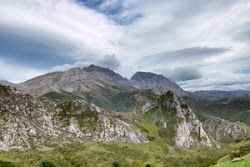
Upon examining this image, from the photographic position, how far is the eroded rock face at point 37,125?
138 metres

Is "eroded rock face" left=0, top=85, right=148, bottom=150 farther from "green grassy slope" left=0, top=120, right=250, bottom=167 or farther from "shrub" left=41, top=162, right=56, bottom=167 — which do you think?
"shrub" left=41, top=162, right=56, bottom=167

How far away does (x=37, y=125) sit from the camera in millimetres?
167500

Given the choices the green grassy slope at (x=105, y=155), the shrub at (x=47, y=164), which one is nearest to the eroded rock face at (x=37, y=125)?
the green grassy slope at (x=105, y=155)

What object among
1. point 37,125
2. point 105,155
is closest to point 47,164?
point 105,155

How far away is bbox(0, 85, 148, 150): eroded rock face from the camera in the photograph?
138250mm

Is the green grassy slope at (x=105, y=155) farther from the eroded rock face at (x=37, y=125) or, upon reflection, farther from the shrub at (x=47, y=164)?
the eroded rock face at (x=37, y=125)

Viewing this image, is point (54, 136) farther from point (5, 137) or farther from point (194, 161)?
point (194, 161)

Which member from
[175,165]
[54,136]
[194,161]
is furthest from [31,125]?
[194,161]

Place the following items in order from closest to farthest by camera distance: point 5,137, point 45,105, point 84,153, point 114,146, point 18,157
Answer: point 18,157 → point 5,137 → point 84,153 → point 114,146 → point 45,105

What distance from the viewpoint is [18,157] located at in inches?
4719

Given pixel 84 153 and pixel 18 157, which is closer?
pixel 18 157

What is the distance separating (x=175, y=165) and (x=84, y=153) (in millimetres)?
91293

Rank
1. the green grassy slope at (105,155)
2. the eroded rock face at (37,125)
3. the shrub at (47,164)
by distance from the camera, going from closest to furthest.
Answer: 1. the shrub at (47,164)
2. the green grassy slope at (105,155)
3. the eroded rock face at (37,125)

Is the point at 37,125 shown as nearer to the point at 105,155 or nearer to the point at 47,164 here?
the point at 47,164
